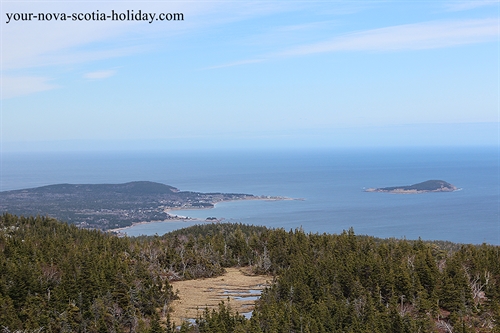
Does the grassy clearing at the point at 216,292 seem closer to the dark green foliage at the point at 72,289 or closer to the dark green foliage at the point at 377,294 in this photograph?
the dark green foliage at the point at 72,289

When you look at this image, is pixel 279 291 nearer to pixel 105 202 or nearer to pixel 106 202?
pixel 105 202

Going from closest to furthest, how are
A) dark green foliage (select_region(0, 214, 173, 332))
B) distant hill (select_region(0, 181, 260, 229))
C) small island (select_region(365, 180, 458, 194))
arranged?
1. dark green foliage (select_region(0, 214, 173, 332))
2. distant hill (select_region(0, 181, 260, 229))
3. small island (select_region(365, 180, 458, 194))

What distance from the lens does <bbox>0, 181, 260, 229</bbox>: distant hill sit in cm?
9569

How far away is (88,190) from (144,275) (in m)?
112

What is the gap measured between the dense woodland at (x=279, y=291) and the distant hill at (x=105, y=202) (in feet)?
212

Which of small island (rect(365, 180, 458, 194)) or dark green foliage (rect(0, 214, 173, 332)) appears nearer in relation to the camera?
dark green foliage (rect(0, 214, 173, 332))

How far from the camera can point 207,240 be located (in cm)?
3391

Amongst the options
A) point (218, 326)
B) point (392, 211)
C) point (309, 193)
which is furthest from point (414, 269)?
point (309, 193)

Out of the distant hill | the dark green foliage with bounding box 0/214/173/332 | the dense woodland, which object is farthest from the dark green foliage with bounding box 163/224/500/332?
the distant hill

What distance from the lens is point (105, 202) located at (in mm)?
Result: 118062

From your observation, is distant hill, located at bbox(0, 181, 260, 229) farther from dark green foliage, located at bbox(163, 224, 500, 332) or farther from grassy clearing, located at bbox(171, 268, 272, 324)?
dark green foliage, located at bbox(163, 224, 500, 332)

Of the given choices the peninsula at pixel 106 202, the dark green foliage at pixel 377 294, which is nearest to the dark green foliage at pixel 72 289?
the dark green foliage at pixel 377 294

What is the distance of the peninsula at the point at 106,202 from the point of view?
95.4 meters

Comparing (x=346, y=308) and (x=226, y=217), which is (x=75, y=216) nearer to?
(x=226, y=217)
